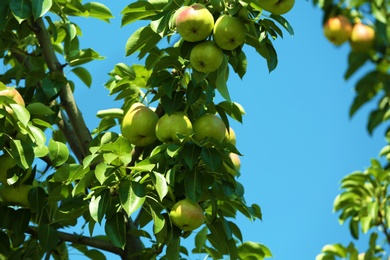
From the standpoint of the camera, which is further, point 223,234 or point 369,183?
point 369,183

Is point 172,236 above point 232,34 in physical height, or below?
below

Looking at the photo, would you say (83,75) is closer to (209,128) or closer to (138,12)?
(138,12)

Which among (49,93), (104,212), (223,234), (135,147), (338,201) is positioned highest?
(338,201)

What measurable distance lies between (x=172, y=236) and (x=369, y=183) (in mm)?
1513

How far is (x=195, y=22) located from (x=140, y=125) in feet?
1.50

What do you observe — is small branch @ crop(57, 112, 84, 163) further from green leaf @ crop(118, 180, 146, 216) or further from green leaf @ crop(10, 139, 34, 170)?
green leaf @ crop(118, 180, 146, 216)

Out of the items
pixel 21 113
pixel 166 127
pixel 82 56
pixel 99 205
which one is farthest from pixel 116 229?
pixel 82 56

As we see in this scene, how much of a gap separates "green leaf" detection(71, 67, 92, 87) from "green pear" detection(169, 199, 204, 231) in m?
1.08

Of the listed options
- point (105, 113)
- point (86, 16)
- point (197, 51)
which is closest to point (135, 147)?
point (105, 113)

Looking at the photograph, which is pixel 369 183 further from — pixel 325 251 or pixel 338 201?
pixel 325 251

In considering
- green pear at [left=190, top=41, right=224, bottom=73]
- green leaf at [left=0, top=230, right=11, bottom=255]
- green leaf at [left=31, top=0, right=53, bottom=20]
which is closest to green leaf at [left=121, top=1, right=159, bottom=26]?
green leaf at [left=31, top=0, right=53, bottom=20]

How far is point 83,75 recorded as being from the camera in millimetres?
2969

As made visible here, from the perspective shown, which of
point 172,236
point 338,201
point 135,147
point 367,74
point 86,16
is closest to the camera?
point 367,74

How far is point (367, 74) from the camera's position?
410mm
